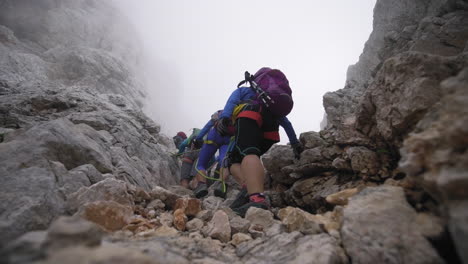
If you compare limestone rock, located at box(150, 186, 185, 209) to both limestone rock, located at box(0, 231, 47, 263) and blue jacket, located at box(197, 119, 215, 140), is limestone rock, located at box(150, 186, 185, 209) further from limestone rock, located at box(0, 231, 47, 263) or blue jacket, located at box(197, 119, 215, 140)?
blue jacket, located at box(197, 119, 215, 140)

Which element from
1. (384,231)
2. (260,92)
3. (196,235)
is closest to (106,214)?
(196,235)

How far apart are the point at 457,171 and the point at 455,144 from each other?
196 mm

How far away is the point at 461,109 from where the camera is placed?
56.3 inches

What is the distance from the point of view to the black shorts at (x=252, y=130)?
448 cm

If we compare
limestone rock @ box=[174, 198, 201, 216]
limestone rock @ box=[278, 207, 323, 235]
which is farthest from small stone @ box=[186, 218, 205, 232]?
limestone rock @ box=[278, 207, 323, 235]

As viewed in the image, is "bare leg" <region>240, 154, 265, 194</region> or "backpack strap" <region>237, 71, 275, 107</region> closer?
"bare leg" <region>240, 154, 265, 194</region>

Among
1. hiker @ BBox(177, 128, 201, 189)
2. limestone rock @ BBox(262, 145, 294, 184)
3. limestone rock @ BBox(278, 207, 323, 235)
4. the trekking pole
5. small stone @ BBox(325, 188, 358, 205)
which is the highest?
hiker @ BBox(177, 128, 201, 189)

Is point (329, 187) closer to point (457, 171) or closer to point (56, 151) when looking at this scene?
point (457, 171)

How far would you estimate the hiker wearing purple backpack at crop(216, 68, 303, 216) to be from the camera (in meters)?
4.15

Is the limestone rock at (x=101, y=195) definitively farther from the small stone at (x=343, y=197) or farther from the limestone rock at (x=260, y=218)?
the small stone at (x=343, y=197)

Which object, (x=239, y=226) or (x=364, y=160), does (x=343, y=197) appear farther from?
(x=364, y=160)

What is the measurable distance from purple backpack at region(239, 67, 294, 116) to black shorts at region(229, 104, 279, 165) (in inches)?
9.4

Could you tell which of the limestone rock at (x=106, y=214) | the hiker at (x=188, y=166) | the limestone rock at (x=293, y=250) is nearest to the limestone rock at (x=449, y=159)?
the limestone rock at (x=293, y=250)

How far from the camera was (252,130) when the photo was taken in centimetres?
466
